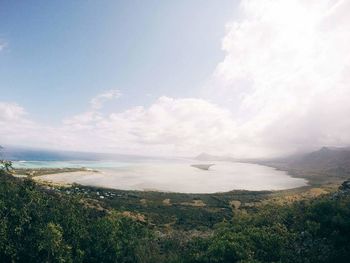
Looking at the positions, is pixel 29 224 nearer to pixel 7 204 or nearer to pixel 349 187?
pixel 7 204

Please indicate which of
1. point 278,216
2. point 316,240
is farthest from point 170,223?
point 316,240

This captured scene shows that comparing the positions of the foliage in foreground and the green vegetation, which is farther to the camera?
the green vegetation

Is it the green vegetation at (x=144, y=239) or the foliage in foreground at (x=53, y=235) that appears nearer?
the foliage in foreground at (x=53, y=235)

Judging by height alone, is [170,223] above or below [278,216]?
below

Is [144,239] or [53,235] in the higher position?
[53,235]

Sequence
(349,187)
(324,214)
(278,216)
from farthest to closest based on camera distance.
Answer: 1. (349,187)
2. (278,216)
3. (324,214)

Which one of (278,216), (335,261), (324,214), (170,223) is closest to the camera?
(335,261)

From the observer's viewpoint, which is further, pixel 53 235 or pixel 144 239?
pixel 144 239

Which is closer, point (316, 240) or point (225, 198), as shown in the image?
point (316, 240)

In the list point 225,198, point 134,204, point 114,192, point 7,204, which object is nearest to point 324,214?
point 7,204

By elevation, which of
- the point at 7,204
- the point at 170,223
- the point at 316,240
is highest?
the point at 7,204
